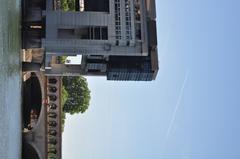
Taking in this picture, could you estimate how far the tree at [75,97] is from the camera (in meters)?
94.8

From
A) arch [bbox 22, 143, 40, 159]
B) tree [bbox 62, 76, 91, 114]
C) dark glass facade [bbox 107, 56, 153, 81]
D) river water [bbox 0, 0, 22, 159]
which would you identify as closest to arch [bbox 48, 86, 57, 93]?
arch [bbox 22, 143, 40, 159]

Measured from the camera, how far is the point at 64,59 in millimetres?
84938

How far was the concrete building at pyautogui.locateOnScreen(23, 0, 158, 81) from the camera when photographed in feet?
219

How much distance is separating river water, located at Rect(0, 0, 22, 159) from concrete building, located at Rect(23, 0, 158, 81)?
4264mm

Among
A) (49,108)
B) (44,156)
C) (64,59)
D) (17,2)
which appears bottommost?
(44,156)

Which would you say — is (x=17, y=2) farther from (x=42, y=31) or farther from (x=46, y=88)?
(x=46, y=88)

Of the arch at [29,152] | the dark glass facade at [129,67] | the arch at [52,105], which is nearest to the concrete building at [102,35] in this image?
the dark glass facade at [129,67]

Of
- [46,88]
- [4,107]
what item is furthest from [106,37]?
[4,107]

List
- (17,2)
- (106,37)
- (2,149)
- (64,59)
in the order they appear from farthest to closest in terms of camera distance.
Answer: (64,59)
(106,37)
(17,2)
(2,149)

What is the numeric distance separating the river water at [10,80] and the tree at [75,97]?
29369mm

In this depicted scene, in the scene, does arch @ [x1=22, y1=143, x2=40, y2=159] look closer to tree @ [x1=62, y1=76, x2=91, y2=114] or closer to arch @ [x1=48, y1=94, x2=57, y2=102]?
arch @ [x1=48, y1=94, x2=57, y2=102]

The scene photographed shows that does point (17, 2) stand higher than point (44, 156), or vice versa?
point (17, 2)

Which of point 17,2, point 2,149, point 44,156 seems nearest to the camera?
point 2,149

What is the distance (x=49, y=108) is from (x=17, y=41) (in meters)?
13.4
